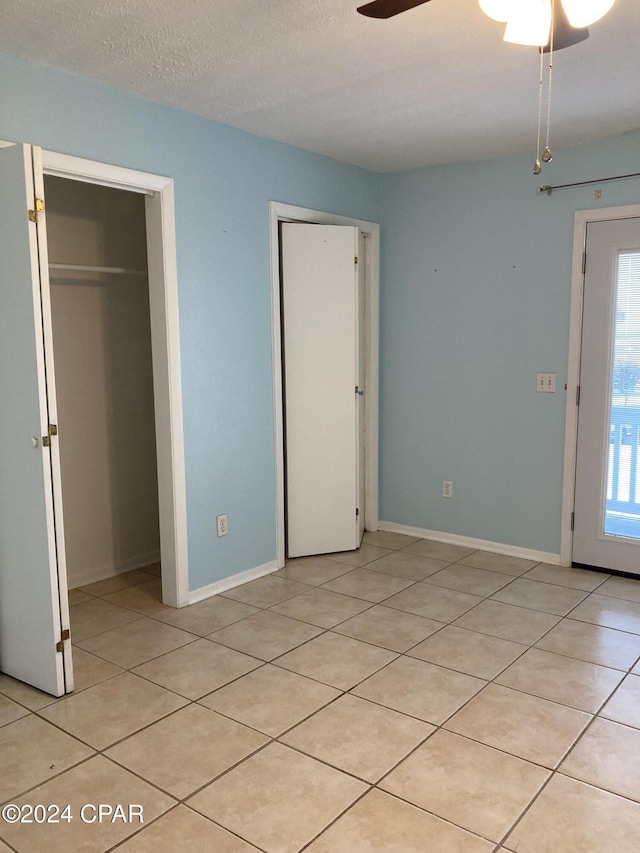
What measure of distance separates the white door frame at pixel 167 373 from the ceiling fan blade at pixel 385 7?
65.1 inches

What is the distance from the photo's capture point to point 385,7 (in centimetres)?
177

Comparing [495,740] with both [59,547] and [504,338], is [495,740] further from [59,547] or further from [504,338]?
[504,338]

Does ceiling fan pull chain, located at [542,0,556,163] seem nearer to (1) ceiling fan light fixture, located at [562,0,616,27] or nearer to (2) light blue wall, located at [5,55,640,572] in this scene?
(1) ceiling fan light fixture, located at [562,0,616,27]

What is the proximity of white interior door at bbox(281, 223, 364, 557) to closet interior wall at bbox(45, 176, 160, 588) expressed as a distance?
2.89ft

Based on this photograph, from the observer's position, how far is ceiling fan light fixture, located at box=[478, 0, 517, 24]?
1.73 metres

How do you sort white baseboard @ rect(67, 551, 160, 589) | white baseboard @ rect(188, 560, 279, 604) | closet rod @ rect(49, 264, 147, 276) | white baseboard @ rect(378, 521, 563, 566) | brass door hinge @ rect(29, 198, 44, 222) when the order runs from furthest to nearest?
white baseboard @ rect(378, 521, 563, 566) < white baseboard @ rect(67, 551, 160, 589) < white baseboard @ rect(188, 560, 279, 604) < closet rod @ rect(49, 264, 147, 276) < brass door hinge @ rect(29, 198, 44, 222)

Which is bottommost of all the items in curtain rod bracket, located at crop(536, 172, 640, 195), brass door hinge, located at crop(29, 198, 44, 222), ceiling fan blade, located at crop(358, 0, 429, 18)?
brass door hinge, located at crop(29, 198, 44, 222)

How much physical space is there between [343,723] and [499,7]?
226 cm

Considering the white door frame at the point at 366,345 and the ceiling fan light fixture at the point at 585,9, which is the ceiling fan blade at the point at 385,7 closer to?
the ceiling fan light fixture at the point at 585,9

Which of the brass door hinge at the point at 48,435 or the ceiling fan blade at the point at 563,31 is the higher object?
the ceiling fan blade at the point at 563,31

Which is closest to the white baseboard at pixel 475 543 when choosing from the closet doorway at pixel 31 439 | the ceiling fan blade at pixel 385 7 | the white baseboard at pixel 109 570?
the white baseboard at pixel 109 570

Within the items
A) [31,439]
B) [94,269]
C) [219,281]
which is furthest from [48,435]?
[219,281]

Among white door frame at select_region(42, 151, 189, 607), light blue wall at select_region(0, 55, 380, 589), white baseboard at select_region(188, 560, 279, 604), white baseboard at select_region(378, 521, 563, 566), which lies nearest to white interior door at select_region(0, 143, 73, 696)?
light blue wall at select_region(0, 55, 380, 589)

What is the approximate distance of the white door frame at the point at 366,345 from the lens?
3.97 m
